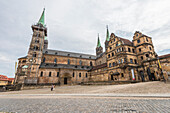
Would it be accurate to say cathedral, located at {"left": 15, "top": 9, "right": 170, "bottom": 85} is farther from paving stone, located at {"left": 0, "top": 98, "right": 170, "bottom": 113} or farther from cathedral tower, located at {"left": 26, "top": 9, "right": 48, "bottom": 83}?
paving stone, located at {"left": 0, "top": 98, "right": 170, "bottom": 113}

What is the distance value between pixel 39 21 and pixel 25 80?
29276mm

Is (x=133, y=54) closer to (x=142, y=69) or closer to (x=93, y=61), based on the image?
(x=142, y=69)

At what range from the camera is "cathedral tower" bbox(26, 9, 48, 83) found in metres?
33.1

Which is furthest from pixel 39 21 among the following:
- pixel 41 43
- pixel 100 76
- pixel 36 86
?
pixel 100 76

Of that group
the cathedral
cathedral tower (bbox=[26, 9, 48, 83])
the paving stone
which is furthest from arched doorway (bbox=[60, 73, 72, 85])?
the paving stone

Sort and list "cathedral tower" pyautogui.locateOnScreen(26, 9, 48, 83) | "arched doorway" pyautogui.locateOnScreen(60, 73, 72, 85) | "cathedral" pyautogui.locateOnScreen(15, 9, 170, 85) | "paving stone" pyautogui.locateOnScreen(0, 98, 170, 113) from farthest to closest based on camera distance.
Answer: "arched doorway" pyautogui.locateOnScreen(60, 73, 72, 85)
"cathedral tower" pyautogui.locateOnScreen(26, 9, 48, 83)
"cathedral" pyautogui.locateOnScreen(15, 9, 170, 85)
"paving stone" pyautogui.locateOnScreen(0, 98, 170, 113)

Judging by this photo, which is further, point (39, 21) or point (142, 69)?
point (39, 21)

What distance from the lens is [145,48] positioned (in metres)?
27.0

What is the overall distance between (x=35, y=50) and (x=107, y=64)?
31.5 metres

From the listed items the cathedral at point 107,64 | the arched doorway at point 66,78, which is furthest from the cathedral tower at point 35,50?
the arched doorway at point 66,78

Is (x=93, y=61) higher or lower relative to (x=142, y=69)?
higher

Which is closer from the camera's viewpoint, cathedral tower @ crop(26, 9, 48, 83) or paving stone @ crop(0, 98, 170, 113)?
paving stone @ crop(0, 98, 170, 113)

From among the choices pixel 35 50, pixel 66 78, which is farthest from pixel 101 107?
pixel 35 50

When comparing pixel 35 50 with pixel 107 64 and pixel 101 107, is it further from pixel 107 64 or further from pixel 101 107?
pixel 101 107
